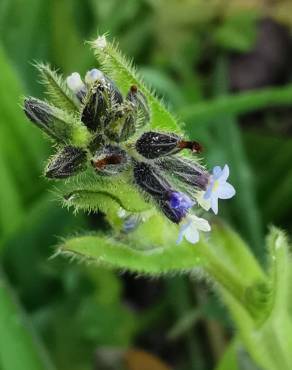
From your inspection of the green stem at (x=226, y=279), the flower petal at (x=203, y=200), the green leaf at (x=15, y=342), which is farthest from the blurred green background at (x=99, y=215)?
the flower petal at (x=203, y=200)

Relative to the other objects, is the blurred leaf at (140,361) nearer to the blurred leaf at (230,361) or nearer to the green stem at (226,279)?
the blurred leaf at (230,361)

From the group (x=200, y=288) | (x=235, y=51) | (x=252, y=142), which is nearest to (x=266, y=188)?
(x=252, y=142)

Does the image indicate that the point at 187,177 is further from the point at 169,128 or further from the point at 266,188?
the point at 266,188

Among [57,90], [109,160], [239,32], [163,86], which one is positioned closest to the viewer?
[109,160]

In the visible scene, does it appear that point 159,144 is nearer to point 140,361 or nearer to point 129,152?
point 129,152

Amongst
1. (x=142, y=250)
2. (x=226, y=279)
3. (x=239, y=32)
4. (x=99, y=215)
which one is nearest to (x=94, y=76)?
(x=142, y=250)

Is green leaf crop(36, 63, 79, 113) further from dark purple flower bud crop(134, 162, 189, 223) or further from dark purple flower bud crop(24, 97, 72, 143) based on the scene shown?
dark purple flower bud crop(134, 162, 189, 223)

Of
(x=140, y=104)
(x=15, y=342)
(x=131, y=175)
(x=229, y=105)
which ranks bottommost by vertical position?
(x=15, y=342)
